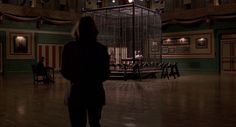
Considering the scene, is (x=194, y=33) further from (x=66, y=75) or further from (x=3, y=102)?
(x=66, y=75)

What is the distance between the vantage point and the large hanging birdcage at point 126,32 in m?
20.4

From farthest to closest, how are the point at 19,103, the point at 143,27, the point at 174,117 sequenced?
the point at 143,27, the point at 19,103, the point at 174,117

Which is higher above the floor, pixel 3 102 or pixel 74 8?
pixel 74 8

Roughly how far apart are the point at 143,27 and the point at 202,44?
7.30m

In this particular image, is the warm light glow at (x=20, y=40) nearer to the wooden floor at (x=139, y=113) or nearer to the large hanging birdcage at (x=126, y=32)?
the large hanging birdcage at (x=126, y=32)

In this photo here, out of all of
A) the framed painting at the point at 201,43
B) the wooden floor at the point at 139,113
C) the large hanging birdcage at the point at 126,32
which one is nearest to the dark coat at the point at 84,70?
the wooden floor at the point at 139,113

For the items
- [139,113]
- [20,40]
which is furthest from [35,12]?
[139,113]

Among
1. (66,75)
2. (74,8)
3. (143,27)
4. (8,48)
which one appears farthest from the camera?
(74,8)

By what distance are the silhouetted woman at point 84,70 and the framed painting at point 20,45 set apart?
22430 millimetres

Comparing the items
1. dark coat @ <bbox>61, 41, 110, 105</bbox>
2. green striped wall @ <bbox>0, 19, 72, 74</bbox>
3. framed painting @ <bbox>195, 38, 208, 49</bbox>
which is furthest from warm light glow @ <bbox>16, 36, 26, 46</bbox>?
dark coat @ <bbox>61, 41, 110, 105</bbox>

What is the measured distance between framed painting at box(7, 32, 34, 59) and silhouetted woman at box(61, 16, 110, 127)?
22.4 metres

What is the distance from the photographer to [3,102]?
8703 millimetres

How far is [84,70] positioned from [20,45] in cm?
2293

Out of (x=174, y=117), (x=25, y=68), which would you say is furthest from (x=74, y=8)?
(x=174, y=117)
